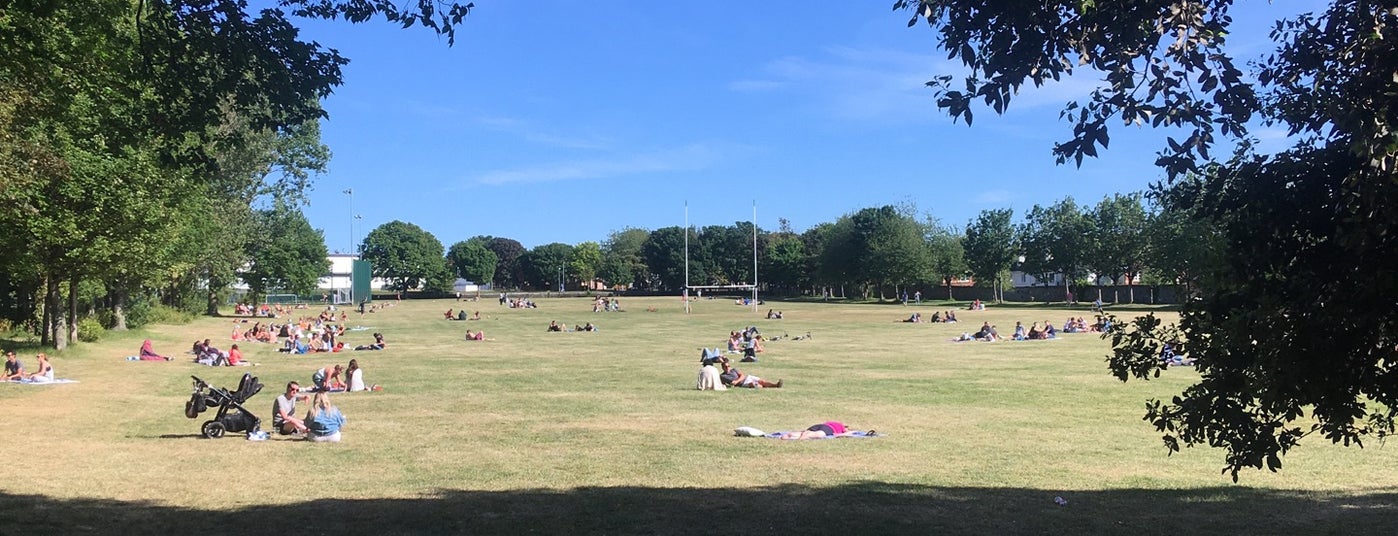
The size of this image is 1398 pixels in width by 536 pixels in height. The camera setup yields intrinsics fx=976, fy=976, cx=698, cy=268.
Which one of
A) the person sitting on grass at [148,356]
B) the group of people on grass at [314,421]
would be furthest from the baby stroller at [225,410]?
the person sitting on grass at [148,356]

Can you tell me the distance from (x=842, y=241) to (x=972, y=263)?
16704 millimetres

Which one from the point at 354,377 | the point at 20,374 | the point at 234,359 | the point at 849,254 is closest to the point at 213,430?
the point at 354,377

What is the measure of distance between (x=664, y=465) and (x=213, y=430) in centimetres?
728

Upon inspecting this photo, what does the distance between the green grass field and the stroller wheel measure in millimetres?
189

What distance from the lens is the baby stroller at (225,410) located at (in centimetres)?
1460

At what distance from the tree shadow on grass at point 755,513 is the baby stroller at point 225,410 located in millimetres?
4753

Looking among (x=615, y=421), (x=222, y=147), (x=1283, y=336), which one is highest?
(x=222, y=147)

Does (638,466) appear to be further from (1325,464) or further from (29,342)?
(29,342)

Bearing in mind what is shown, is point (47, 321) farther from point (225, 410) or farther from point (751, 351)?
point (751, 351)

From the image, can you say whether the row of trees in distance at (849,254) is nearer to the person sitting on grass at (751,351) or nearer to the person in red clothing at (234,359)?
the person sitting on grass at (751,351)

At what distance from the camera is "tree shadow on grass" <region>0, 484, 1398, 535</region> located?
8.41 m

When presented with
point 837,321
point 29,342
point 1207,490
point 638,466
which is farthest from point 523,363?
point 837,321

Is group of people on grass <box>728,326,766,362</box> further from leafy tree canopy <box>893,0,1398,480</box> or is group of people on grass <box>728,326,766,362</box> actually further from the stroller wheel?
leafy tree canopy <box>893,0,1398,480</box>

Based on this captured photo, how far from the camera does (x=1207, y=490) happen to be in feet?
33.2
